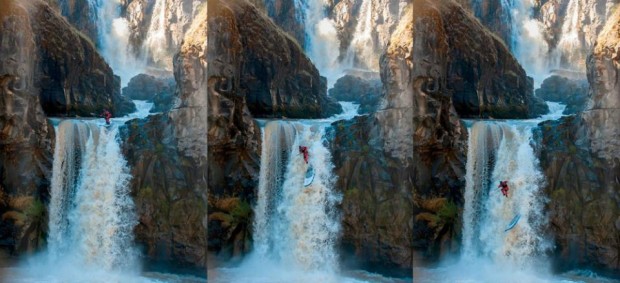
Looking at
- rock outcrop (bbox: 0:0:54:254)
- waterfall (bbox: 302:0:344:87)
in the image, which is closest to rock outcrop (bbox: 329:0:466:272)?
waterfall (bbox: 302:0:344:87)

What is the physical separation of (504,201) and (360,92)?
1147 mm

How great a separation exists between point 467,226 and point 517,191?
40 cm

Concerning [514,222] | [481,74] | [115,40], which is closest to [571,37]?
[481,74]

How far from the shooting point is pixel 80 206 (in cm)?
415

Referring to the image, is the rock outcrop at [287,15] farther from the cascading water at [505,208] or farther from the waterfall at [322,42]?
the cascading water at [505,208]

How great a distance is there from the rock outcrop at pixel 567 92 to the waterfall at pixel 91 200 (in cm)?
276

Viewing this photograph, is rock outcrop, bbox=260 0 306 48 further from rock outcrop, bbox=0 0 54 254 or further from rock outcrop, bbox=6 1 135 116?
rock outcrop, bbox=0 0 54 254

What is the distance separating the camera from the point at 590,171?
4094 mm

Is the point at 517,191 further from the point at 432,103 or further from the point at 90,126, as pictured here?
the point at 90,126

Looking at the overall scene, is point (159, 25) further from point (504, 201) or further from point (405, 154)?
point (504, 201)

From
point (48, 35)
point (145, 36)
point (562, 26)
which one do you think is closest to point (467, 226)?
point (562, 26)

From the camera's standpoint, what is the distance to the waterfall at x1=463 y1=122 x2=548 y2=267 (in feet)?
13.0

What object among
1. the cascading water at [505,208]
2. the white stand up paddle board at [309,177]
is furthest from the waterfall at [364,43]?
the cascading water at [505,208]

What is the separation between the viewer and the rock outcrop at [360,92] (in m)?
3.91
